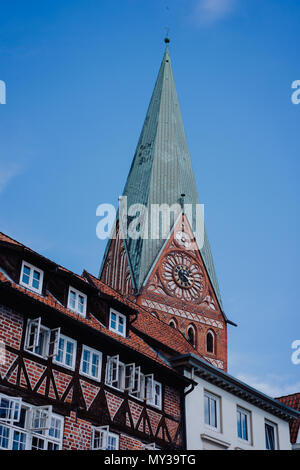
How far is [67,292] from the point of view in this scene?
22.9 m

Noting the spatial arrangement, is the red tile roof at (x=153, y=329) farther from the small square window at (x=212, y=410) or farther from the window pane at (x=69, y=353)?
the window pane at (x=69, y=353)

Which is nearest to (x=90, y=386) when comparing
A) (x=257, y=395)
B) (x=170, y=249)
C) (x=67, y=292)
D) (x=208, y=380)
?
(x=67, y=292)

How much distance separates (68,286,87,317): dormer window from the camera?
23016mm

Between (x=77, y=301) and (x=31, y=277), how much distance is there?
197cm

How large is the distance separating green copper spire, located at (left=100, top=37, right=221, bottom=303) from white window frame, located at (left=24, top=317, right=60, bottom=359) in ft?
136

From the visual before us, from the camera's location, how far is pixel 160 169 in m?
71.9

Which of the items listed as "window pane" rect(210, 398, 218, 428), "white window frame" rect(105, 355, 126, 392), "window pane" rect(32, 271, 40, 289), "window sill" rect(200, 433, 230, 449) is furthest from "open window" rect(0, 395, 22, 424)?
"window pane" rect(210, 398, 218, 428)

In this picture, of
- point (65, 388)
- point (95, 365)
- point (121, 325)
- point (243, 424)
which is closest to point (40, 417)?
point (65, 388)

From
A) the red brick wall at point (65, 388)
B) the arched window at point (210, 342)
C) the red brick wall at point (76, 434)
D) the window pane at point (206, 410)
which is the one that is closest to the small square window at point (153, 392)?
the red brick wall at point (65, 388)

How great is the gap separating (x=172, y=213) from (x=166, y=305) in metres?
10.4

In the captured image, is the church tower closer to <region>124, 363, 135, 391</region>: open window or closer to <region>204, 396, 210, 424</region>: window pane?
<region>204, 396, 210, 424</region>: window pane

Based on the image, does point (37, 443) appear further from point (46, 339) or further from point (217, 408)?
point (217, 408)

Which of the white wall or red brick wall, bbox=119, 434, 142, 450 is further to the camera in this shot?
the white wall

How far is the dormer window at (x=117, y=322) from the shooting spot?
80.4ft
